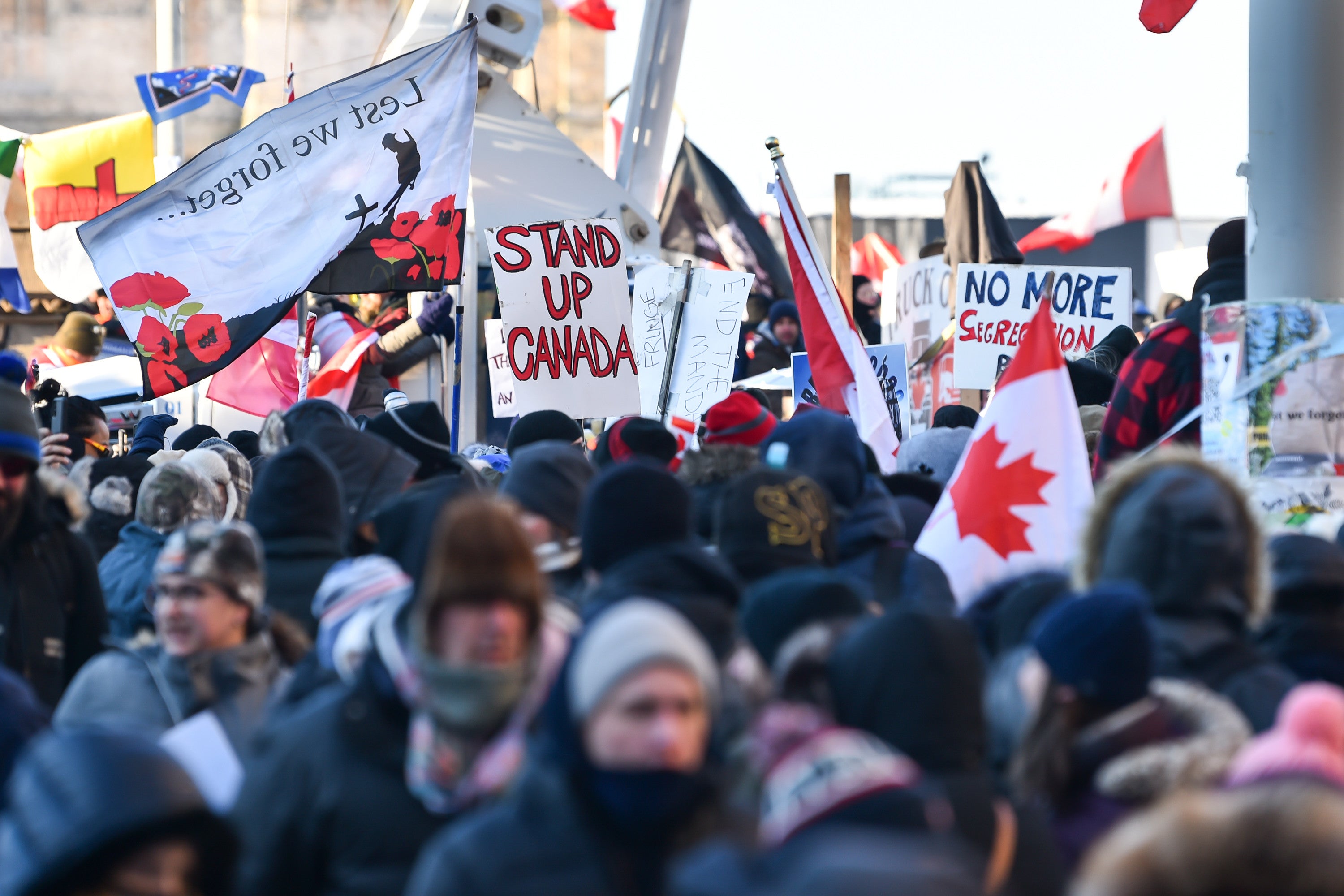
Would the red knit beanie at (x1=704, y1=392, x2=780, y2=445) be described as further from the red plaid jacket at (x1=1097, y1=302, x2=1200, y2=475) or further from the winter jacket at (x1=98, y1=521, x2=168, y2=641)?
the winter jacket at (x1=98, y1=521, x2=168, y2=641)

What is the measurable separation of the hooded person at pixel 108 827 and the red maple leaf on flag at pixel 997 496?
283 centimetres

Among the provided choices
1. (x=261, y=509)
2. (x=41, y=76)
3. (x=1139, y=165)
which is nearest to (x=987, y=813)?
(x=261, y=509)

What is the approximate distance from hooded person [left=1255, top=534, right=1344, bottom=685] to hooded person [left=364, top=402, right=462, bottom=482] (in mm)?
3187

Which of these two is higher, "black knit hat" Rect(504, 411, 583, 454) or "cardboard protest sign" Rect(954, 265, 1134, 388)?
"cardboard protest sign" Rect(954, 265, 1134, 388)

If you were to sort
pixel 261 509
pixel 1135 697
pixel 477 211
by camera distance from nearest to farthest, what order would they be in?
pixel 1135 697 < pixel 261 509 < pixel 477 211

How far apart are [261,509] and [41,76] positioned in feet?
61.3

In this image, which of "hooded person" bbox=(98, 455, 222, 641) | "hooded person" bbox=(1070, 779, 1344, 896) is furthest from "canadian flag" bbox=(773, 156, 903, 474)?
"hooded person" bbox=(1070, 779, 1344, 896)

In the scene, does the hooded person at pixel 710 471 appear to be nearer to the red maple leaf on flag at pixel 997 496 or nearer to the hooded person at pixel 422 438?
the red maple leaf on flag at pixel 997 496

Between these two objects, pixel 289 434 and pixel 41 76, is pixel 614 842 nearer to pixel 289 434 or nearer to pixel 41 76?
pixel 289 434

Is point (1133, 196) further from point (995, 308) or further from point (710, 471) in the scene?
point (710, 471)

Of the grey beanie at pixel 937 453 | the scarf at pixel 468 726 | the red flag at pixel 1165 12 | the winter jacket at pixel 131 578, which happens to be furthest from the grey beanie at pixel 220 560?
the red flag at pixel 1165 12

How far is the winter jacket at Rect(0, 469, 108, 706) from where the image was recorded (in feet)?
14.6

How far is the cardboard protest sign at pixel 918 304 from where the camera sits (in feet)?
37.0

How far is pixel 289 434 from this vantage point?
5.98 m
